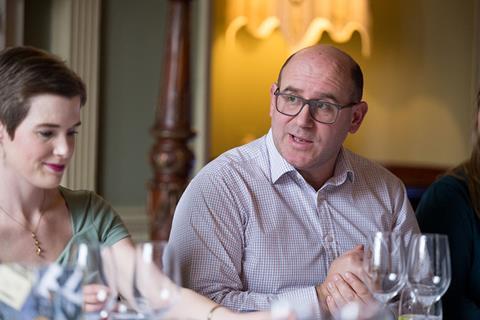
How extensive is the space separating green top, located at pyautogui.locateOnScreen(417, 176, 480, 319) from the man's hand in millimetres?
587

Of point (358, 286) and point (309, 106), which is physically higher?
point (309, 106)

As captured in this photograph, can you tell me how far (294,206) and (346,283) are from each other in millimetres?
352

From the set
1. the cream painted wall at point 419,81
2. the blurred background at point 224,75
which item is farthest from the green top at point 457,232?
the cream painted wall at point 419,81

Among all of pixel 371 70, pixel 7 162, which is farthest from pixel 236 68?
pixel 7 162

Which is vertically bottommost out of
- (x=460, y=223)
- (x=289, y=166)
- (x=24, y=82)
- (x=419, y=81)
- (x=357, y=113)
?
(x=419, y=81)

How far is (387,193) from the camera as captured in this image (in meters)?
2.51

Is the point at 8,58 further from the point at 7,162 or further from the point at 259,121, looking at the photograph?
the point at 259,121

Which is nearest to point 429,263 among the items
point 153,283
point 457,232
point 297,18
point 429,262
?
point 429,262

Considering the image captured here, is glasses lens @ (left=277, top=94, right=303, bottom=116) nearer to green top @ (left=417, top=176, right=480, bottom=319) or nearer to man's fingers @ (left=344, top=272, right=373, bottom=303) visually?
man's fingers @ (left=344, top=272, right=373, bottom=303)

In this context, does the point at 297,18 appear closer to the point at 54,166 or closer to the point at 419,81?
the point at 419,81

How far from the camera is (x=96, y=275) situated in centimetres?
143

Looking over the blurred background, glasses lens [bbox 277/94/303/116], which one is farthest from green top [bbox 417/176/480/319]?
the blurred background

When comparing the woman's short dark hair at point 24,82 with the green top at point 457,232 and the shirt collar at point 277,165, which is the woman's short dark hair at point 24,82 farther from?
the green top at point 457,232

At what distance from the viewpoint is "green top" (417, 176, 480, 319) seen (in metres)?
2.53
